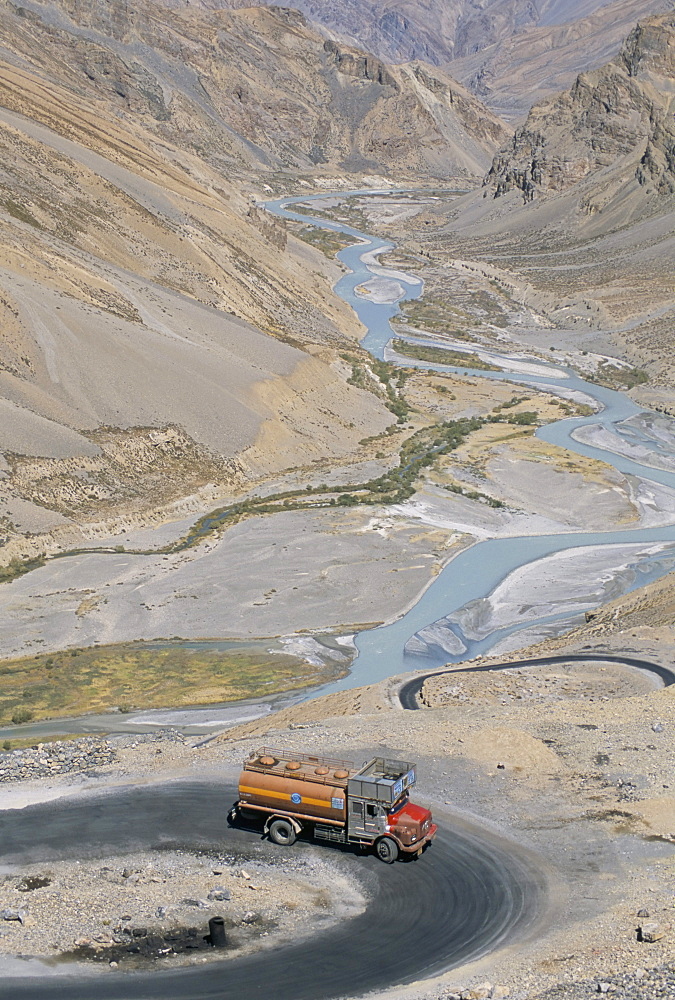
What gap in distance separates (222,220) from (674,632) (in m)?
72.1

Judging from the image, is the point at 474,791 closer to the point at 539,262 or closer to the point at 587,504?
the point at 587,504

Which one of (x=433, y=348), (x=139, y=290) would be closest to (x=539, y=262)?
(x=433, y=348)

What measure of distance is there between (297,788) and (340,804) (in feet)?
3.57

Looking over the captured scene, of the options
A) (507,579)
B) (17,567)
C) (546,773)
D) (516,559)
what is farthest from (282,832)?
(516,559)

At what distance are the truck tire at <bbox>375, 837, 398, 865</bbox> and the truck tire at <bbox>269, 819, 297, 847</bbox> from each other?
1.99 m

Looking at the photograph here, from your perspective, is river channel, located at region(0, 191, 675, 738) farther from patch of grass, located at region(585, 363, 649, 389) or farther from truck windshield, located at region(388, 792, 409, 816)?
truck windshield, located at region(388, 792, 409, 816)

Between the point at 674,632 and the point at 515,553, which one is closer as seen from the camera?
the point at 674,632

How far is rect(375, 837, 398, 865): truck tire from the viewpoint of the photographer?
24547 mm

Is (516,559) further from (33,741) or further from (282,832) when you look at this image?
(282,832)

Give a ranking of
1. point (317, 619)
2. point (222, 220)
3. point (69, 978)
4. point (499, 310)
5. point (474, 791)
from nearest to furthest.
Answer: point (69, 978) → point (474, 791) → point (317, 619) → point (222, 220) → point (499, 310)

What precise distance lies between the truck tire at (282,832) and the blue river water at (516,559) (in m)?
17.6

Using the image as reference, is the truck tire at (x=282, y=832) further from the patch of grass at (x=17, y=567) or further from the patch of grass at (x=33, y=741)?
the patch of grass at (x=17, y=567)

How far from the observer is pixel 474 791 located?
28.0 m

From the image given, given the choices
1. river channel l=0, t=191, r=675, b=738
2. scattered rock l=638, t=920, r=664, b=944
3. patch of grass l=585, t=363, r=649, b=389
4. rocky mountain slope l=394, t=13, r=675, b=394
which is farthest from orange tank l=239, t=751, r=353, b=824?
patch of grass l=585, t=363, r=649, b=389
